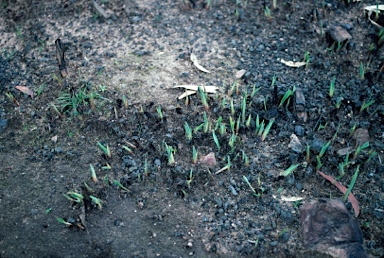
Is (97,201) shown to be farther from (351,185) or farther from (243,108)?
(351,185)

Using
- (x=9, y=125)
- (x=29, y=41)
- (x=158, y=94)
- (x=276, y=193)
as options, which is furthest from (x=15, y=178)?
(x=276, y=193)

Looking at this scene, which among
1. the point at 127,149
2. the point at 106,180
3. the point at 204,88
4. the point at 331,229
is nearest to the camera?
the point at 331,229

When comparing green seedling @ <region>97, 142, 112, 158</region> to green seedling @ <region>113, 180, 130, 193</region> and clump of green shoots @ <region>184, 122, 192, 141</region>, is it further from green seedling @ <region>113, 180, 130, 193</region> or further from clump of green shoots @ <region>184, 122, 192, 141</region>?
clump of green shoots @ <region>184, 122, 192, 141</region>

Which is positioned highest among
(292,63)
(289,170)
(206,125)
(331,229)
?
(292,63)

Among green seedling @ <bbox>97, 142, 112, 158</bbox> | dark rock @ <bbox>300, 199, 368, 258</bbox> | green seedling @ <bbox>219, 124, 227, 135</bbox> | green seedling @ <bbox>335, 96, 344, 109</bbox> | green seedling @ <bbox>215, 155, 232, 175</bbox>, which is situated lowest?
dark rock @ <bbox>300, 199, 368, 258</bbox>

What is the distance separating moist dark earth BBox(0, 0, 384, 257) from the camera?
230 cm

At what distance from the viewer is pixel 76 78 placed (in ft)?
9.93

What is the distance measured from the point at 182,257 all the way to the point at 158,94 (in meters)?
1.15

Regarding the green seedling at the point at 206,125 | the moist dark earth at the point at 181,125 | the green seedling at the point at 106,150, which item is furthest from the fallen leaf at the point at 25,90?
the green seedling at the point at 206,125

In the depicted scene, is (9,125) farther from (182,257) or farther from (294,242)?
(294,242)

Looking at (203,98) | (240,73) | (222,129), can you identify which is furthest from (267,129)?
(240,73)

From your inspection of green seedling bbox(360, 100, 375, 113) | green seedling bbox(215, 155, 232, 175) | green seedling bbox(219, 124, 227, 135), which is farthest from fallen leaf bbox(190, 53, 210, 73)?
green seedling bbox(360, 100, 375, 113)

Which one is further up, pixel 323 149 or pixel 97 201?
pixel 323 149

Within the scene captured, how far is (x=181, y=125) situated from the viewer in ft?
9.00
